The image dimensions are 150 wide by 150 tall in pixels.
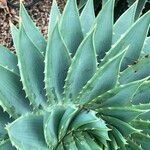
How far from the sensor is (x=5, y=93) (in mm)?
2332

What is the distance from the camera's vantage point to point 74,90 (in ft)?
7.95

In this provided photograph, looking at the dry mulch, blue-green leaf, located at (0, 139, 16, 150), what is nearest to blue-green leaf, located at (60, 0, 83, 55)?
blue-green leaf, located at (0, 139, 16, 150)

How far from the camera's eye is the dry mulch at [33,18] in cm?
395

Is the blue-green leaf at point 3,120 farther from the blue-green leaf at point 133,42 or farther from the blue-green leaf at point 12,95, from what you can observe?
the blue-green leaf at point 133,42

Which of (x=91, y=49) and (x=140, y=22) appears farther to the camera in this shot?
(x=140, y=22)

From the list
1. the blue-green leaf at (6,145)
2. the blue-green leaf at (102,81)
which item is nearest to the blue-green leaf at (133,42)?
the blue-green leaf at (102,81)

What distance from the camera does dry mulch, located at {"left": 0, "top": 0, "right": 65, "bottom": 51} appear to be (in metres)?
3.95

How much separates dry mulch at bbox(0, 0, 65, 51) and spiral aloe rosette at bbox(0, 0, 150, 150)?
1.40 m

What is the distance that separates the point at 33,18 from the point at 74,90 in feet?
5.89

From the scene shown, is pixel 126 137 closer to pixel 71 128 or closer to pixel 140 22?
pixel 71 128

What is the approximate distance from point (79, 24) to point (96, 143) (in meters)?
0.60

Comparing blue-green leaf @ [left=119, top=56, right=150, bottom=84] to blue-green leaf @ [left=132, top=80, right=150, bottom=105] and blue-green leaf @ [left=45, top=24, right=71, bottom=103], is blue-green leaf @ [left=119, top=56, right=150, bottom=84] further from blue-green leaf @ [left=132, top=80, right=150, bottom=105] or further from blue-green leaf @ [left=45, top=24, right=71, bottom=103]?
blue-green leaf @ [left=45, top=24, right=71, bottom=103]

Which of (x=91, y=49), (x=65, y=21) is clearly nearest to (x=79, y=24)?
(x=65, y=21)

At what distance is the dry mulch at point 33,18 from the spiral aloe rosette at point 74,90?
1.40 metres
